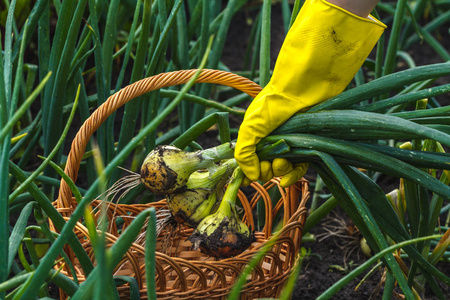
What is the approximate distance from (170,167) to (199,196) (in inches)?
3.6

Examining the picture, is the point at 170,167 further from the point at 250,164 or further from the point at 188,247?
the point at 188,247

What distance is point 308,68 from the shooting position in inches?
38.7

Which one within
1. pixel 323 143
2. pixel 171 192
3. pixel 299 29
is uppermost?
pixel 299 29

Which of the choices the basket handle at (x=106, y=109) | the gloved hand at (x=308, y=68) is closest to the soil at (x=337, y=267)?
the gloved hand at (x=308, y=68)

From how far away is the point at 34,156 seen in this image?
1.82 metres

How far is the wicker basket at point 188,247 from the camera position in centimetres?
93

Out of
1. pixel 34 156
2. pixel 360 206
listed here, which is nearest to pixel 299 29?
pixel 360 206

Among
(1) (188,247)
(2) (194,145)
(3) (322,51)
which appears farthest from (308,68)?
(1) (188,247)

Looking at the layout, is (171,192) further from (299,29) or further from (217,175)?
(299,29)

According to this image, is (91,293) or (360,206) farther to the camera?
(360,206)

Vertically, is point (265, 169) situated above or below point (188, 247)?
above

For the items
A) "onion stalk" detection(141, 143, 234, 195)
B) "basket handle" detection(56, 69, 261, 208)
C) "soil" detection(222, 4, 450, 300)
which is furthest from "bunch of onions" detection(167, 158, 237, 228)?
"soil" detection(222, 4, 450, 300)

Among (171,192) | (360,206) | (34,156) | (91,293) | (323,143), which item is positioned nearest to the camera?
(91,293)

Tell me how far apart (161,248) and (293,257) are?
31 centimetres
